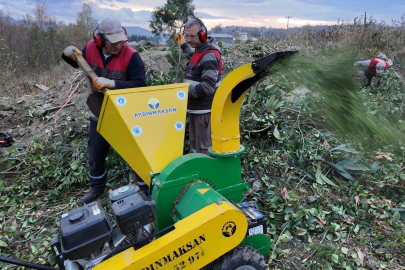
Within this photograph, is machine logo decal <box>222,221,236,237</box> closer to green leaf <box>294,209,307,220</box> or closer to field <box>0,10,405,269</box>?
field <box>0,10,405,269</box>

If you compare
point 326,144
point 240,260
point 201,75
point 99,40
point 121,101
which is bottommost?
point 240,260

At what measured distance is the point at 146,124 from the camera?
2373 mm

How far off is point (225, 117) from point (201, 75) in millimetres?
1143

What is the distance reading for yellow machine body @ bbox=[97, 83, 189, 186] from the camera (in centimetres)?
231

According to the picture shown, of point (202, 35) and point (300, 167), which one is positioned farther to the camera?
point (300, 167)

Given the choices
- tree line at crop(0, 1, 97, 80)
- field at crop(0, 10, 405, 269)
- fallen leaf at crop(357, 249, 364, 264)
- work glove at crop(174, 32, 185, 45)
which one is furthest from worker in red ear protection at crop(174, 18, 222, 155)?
tree line at crop(0, 1, 97, 80)

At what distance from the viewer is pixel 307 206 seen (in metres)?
3.28

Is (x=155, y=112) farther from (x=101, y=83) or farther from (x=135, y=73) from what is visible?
(x=135, y=73)

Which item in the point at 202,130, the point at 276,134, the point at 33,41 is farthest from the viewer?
the point at 33,41

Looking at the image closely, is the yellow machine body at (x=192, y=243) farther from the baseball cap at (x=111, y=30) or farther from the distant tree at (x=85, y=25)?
the distant tree at (x=85, y=25)

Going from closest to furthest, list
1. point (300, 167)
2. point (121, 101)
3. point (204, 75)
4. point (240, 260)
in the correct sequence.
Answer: point (240, 260) → point (121, 101) → point (204, 75) → point (300, 167)

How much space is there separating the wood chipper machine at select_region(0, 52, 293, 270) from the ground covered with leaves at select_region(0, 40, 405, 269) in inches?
24.8

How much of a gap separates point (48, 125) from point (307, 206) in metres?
4.45

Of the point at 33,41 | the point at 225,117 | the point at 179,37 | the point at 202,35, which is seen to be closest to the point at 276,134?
the point at 202,35
